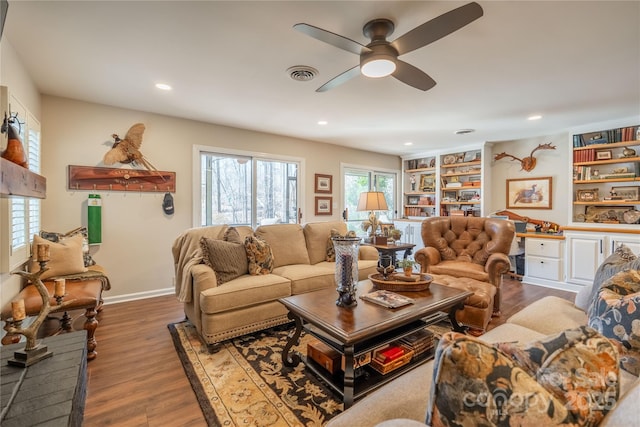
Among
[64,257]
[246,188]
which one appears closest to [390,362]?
[64,257]

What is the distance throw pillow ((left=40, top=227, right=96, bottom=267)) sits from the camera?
285 centimetres

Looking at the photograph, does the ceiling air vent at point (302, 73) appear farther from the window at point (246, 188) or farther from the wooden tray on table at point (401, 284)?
the window at point (246, 188)

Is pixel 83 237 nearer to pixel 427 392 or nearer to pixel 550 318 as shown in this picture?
pixel 427 392

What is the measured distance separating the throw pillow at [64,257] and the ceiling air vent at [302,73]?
2610mm

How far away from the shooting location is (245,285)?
2494mm

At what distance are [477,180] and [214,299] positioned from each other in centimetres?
538

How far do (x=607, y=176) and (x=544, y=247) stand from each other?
129cm

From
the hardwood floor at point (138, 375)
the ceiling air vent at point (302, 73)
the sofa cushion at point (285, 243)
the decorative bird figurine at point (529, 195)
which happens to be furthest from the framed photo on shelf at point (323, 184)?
the decorative bird figurine at point (529, 195)

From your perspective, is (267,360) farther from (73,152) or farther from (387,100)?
(73,152)

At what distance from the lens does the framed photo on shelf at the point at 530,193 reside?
4.86 meters

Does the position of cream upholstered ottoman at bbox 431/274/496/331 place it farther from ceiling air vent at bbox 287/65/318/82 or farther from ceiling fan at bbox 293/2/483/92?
ceiling air vent at bbox 287/65/318/82

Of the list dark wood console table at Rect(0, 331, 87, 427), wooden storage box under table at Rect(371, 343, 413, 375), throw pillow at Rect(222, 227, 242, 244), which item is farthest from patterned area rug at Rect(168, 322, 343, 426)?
throw pillow at Rect(222, 227, 242, 244)

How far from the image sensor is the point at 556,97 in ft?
10.3

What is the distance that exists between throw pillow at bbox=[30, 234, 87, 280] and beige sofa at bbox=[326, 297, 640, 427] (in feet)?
9.48
